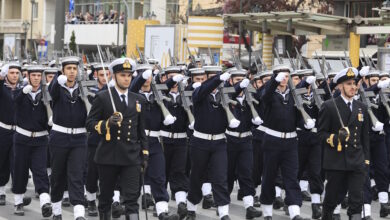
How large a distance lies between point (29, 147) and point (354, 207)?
4484mm

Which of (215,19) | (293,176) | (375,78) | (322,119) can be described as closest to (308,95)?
(375,78)

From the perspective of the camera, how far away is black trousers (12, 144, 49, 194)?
12531mm

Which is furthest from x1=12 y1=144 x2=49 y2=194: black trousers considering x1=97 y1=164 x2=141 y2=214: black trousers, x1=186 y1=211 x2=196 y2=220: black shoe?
x1=97 y1=164 x2=141 y2=214: black trousers

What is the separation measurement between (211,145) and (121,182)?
2.16 m

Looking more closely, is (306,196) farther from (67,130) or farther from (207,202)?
(67,130)

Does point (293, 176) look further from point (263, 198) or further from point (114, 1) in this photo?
point (114, 1)

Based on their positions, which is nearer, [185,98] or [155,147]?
[155,147]

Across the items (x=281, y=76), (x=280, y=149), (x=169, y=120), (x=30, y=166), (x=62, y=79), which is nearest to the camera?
(x=62, y=79)

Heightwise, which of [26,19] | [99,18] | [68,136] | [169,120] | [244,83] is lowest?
[68,136]

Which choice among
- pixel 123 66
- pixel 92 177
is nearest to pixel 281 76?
pixel 123 66

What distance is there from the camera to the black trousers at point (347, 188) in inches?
414

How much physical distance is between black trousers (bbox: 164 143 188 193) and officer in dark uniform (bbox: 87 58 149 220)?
2.85 meters

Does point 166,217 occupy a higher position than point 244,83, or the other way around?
point 244,83

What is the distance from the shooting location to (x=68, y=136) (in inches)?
456
